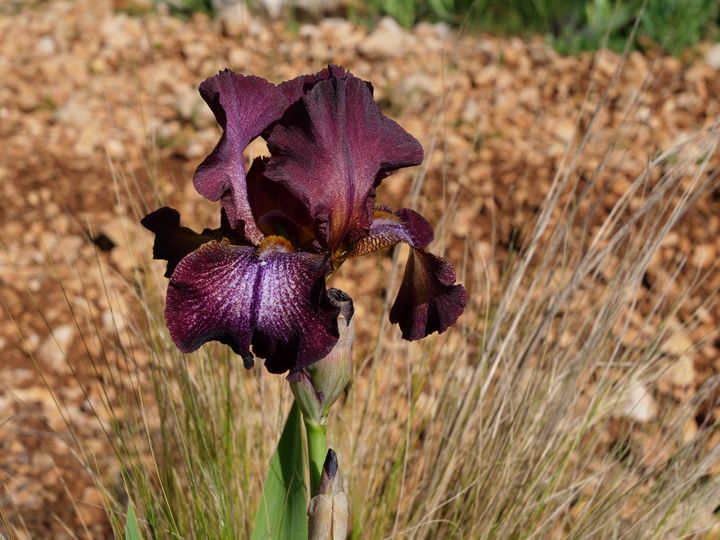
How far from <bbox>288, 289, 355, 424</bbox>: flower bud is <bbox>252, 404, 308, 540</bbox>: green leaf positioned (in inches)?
2.9

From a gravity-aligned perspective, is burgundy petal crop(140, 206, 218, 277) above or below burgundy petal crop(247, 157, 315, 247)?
below

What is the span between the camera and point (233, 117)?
3.52ft

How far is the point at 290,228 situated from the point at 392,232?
14 centimetres

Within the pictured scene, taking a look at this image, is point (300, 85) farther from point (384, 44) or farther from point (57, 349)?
point (384, 44)

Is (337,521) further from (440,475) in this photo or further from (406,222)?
(440,475)

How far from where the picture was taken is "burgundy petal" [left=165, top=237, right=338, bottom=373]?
98cm

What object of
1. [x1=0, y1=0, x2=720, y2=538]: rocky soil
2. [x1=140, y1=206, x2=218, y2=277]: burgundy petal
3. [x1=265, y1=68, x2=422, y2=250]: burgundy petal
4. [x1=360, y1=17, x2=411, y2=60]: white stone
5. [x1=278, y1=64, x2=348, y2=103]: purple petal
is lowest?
[x1=0, y1=0, x2=720, y2=538]: rocky soil

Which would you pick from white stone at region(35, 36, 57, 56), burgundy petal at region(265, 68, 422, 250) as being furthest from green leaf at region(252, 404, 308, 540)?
white stone at region(35, 36, 57, 56)

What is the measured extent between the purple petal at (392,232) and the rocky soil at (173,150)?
81 cm

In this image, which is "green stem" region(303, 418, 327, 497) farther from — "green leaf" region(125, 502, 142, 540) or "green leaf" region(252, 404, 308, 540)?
"green leaf" region(125, 502, 142, 540)

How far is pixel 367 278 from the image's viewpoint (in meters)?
2.72

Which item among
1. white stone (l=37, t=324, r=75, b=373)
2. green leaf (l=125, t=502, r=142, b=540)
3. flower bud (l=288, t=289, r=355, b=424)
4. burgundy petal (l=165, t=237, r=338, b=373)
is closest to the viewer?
burgundy petal (l=165, t=237, r=338, b=373)

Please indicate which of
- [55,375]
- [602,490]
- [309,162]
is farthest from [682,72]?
[309,162]

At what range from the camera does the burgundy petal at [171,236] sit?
3.69 ft
